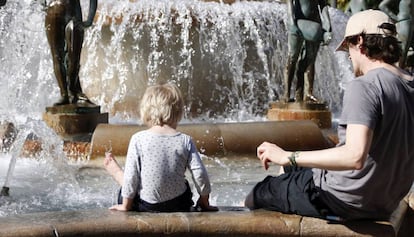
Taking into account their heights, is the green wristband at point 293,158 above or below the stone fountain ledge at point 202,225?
above

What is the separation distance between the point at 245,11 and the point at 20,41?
356 cm

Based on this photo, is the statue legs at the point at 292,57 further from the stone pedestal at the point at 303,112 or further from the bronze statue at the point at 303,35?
the stone pedestal at the point at 303,112

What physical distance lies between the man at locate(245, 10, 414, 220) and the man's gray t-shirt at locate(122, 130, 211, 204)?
44cm

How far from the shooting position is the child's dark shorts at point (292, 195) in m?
3.25

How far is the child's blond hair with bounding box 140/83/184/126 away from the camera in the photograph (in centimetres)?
341

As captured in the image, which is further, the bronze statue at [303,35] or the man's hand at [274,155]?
the bronze statue at [303,35]

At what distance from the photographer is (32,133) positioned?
7848 mm

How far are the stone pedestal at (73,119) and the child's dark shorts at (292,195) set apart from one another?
5.30 meters

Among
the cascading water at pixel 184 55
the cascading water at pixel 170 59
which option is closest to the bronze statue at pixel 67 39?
the cascading water at pixel 170 59

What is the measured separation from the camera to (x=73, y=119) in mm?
8672

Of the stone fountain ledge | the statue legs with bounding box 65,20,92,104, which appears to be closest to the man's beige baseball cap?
the stone fountain ledge

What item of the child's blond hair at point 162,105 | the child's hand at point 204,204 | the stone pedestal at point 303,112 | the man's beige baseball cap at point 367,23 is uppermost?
the man's beige baseball cap at point 367,23

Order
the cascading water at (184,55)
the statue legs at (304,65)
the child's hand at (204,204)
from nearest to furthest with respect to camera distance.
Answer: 1. the child's hand at (204,204)
2. the statue legs at (304,65)
3. the cascading water at (184,55)

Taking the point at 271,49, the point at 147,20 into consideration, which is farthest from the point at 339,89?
the point at 147,20
